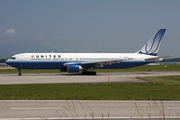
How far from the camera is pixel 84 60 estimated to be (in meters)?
40.4

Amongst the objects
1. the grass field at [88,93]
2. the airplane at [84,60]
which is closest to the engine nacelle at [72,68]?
the airplane at [84,60]

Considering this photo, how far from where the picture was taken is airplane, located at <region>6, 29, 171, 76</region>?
3772 cm

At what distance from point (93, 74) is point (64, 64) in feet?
19.0

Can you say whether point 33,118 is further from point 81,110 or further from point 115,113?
point 115,113

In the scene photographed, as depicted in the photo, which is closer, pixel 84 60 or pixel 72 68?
pixel 72 68

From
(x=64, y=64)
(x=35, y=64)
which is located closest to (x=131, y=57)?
(x=64, y=64)

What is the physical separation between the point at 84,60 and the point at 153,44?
50.7 feet

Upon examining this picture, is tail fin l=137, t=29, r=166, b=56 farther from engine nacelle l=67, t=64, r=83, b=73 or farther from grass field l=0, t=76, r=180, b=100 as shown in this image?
grass field l=0, t=76, r=180, b=100

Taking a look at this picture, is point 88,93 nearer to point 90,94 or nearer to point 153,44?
point 90,94

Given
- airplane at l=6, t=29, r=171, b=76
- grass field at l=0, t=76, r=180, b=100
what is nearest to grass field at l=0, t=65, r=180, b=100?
grass field at l=0, t=76, r=180, b=100

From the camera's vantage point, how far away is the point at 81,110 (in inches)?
372

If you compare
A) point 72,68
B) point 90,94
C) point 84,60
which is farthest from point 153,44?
point 90,94

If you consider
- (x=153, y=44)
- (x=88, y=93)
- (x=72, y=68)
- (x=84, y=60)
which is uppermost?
(x=153, y=44)

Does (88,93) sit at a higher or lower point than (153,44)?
lower
